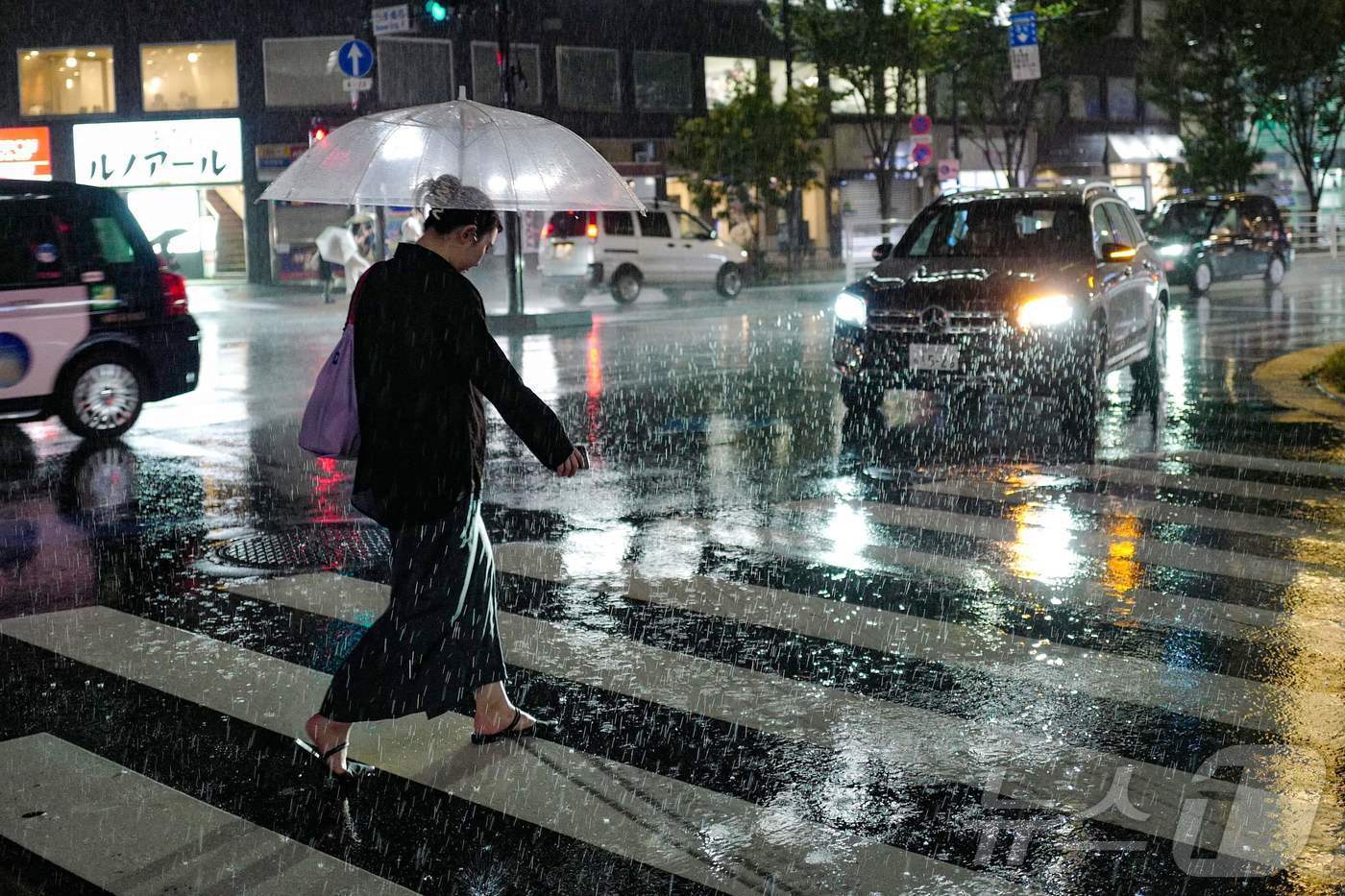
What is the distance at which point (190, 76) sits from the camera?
42438mm

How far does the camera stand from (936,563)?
24.4 feet

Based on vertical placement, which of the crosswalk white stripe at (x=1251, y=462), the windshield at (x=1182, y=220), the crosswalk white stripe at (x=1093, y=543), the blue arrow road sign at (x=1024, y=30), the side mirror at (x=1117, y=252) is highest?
the blue arrow road sign at (x=1024, y=30)

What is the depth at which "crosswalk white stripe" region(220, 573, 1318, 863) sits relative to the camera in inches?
172

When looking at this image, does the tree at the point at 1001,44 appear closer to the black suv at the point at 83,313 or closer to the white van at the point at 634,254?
the white van at the point at 634,254

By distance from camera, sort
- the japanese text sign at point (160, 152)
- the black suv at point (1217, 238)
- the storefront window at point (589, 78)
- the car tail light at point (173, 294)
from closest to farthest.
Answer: the car tail light at point (173, 294), the black suv at point (1217, 238), the japanese text sign at point (160, 152), the storefront window at point (589, 78)

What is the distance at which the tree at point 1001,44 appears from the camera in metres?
40.8

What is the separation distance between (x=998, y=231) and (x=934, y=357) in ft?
5.37

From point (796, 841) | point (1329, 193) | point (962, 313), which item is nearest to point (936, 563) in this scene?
point (796, 841)

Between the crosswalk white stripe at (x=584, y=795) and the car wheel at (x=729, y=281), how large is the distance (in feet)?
86.4

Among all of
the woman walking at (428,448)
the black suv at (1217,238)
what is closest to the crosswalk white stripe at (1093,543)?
the woman walking at (428,448)

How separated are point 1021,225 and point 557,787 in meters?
9.30

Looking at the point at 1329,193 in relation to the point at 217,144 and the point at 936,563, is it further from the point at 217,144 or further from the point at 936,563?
the point at 936,563

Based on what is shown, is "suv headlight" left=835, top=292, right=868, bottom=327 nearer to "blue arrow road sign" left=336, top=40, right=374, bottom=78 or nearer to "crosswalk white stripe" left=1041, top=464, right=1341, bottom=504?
"crosswalk white stripe" left=1041, top=464, right=1341, bottom=504

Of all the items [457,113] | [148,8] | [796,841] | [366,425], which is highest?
[148,8]
